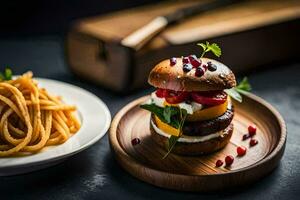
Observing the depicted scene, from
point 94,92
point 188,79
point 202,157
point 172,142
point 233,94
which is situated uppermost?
point 188,79

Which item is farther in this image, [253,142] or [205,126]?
[253,142]

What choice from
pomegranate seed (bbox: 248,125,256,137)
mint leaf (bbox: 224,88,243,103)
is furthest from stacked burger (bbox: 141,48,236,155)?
pomegranate seed (bbox: 248,125,256,137)

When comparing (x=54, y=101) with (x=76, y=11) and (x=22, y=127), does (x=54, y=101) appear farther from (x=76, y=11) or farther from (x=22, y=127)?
(x=76, y=11)

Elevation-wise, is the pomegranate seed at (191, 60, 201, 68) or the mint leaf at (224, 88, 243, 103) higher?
the pomegranate seed at (191, 60, 201, 68)

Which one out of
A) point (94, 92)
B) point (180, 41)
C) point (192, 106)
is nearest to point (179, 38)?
point (180, 41)

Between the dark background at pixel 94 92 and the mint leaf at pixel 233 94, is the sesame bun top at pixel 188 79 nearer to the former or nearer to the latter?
the mint leaf at pixel 233 94

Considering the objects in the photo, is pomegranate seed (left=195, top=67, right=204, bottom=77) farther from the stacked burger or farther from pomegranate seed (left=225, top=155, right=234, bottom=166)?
pomegranate seed (left=225, top=155, right=234, bottom=166)

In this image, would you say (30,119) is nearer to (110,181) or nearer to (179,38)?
(110,181)

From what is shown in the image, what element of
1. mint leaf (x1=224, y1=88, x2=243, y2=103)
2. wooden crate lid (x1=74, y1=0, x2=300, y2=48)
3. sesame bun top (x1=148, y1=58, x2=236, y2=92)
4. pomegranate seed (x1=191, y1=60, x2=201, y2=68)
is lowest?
mint leaf (x1=224, y1=88, x2=243, y2=103)
